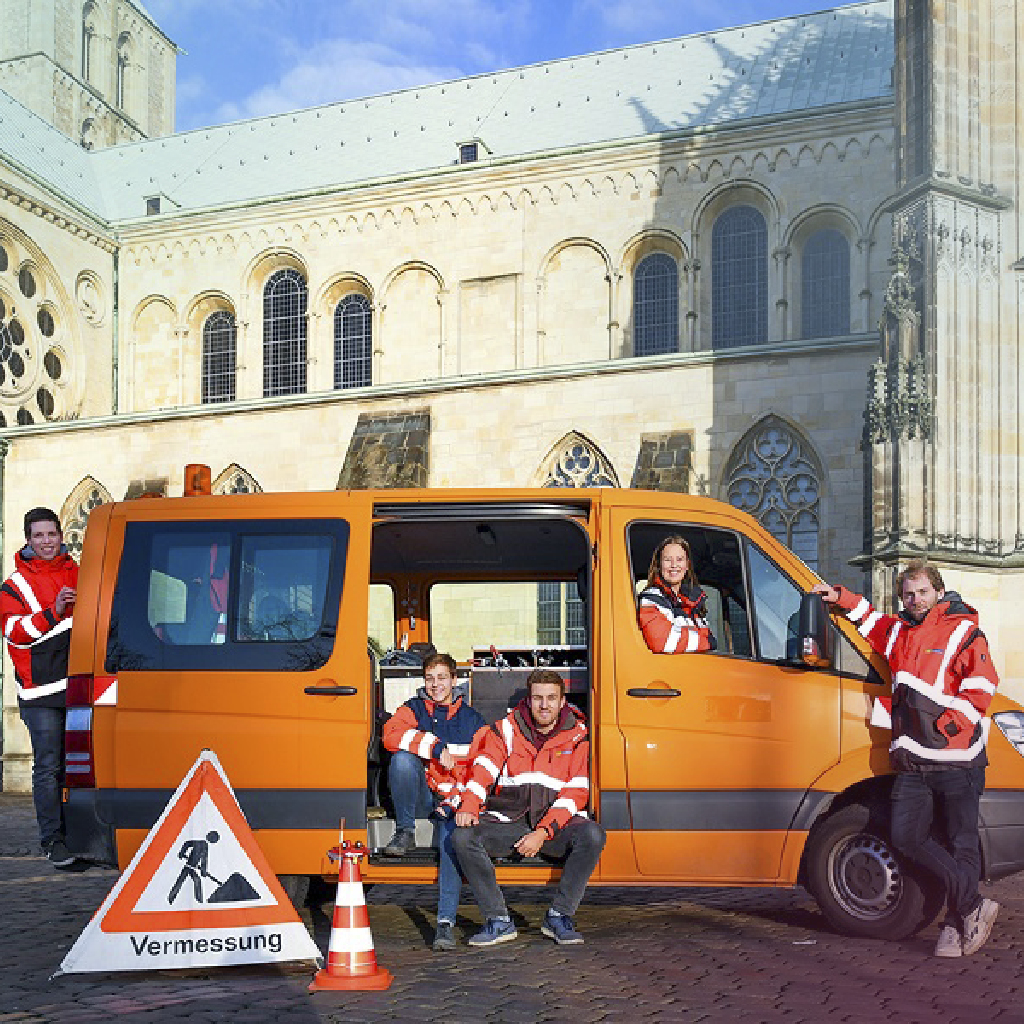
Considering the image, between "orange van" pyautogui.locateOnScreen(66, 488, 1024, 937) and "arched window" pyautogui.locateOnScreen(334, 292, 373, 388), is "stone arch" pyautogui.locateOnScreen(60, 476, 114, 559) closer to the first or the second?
"arched window" pyautogui.locateOnScreen(334, 292, 373, 388)

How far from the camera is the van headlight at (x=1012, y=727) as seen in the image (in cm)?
710

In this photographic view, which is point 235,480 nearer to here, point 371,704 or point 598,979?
point 371,704

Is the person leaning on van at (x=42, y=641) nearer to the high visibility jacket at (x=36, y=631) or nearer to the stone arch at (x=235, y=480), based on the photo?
the high visibility jacket at (x=36, y=631)

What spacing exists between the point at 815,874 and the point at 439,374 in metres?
23.6

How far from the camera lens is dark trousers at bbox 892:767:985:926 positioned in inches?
260

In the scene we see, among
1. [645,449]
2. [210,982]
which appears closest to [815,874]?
[210,982]

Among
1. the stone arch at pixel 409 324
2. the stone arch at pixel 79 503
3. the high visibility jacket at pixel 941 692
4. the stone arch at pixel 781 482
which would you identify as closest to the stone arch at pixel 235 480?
the stone arch at pixel 79 503

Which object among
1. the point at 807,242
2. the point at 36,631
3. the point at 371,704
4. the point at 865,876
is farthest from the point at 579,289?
the point at 865,876

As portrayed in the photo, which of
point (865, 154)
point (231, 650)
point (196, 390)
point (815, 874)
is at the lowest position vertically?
point (815, 874)

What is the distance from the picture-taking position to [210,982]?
19.9 ft

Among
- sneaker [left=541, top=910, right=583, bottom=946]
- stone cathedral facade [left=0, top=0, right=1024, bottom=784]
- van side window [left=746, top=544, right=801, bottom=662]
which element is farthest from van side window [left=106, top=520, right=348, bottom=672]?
stone cathedral facade [left=0, top=0, right=1024, bottom=784]

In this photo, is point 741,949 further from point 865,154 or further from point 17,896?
point 865,154

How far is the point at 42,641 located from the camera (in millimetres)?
7809

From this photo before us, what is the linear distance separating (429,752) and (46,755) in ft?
7.64
